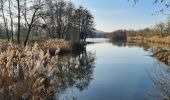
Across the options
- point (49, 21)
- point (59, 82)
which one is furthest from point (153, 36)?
point (59, 82)

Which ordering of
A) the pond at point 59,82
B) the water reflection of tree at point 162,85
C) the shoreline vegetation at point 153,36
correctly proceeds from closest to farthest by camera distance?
the water reflection of tree at point 162,85, the pond at point 59,82, the shoreline vegetation at point 153,36

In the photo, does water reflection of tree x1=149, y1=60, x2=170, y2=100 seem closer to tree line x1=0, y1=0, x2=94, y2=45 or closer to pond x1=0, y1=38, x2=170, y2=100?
pond x1=0, y1=38, x2=170, y2=100

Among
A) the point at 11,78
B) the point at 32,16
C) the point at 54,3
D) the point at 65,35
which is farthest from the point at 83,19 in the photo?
the point at 11,78

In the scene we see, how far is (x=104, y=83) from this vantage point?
47.9ft

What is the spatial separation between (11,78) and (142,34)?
94.3 meters

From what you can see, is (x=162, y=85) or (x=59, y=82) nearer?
(x=162, y=85)

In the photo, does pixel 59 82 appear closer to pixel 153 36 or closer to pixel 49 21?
pixel 49 21

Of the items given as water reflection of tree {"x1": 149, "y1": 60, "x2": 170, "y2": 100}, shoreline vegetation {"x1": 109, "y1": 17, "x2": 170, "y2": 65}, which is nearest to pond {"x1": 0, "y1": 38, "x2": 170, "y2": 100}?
water reflection of tree {"x1": 149, "y1": 60, "x2": 170, "y2": 100}

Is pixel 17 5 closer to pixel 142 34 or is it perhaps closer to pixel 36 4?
pixel 36 4

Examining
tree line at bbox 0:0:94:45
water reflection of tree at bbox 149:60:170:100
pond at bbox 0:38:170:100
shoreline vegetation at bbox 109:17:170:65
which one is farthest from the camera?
shoreline vegetation at bbox 109:17:170:65

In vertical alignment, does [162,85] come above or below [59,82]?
above

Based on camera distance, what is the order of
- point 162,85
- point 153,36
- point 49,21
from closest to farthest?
point 162,85 → point 49,21 → point 153,36

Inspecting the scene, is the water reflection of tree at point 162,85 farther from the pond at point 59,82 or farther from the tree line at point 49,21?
the tree line at point 49,21

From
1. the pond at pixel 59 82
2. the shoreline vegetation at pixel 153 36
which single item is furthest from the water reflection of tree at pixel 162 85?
the shoreline vegetation at pixel 153 36
